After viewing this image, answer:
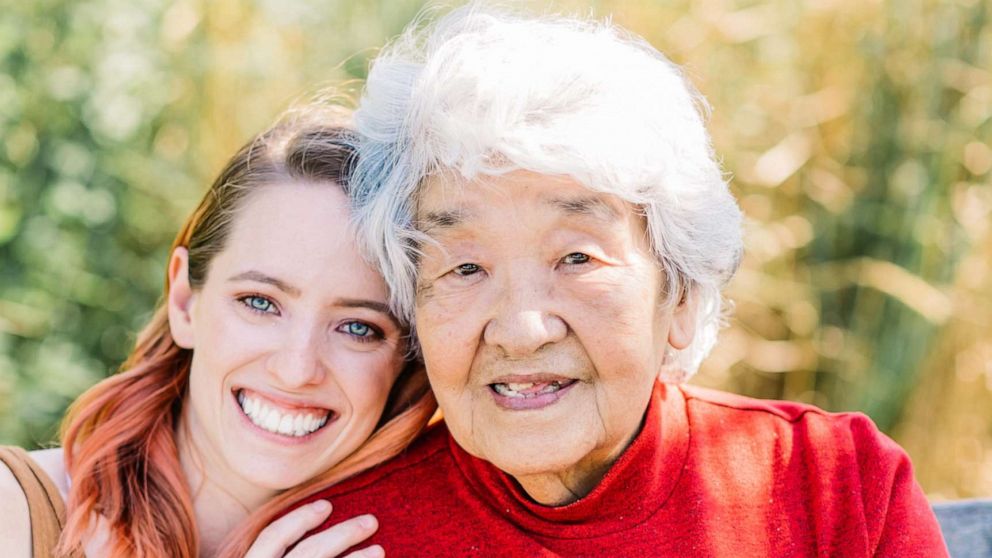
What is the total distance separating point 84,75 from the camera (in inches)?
136

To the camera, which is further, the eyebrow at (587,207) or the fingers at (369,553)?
the fingers at (369,553)

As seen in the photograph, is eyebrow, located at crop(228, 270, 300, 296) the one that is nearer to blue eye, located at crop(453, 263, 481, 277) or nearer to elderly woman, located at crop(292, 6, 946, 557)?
elderly woman, located at crop(292, 6, 946, 557)

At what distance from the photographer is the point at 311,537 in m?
2.03

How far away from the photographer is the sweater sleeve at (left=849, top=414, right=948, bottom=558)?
1941mm

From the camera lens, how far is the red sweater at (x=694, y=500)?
197 centimetres

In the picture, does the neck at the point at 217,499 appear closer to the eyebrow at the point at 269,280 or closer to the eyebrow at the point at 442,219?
the eyebrow at the point at 269,280

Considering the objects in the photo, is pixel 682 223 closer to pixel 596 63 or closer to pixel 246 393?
A: pixel 596 63

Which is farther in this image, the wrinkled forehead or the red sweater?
the red sweater

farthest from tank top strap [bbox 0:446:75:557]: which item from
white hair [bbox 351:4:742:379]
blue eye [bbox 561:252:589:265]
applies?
blue eye [bbox 561:252:589:265]

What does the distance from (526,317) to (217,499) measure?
2.95 ft

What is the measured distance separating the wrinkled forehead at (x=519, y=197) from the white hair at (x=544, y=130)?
0.07 ft

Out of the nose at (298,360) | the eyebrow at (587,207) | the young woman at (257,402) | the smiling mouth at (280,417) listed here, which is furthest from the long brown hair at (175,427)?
the eyebrow at (587,207)

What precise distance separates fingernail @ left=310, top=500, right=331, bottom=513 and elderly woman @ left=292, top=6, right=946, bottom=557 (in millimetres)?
29

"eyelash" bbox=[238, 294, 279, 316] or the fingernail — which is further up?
"eyelash" bbox=[238, 294, 279, 316]
